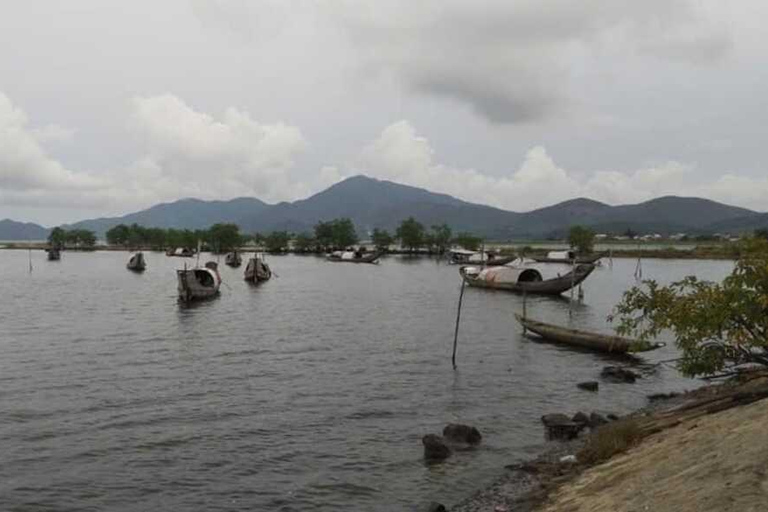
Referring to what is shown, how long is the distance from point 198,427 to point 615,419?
13754 mm

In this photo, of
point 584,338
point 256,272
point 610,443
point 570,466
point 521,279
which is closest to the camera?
point 570,466

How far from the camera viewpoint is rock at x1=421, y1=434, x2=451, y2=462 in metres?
18.0

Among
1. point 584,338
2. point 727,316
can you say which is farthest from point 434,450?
point 584,338

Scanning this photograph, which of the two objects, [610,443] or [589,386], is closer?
[610,443]

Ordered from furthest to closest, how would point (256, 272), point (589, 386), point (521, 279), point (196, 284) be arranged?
1. point (256, 272)
2. point (521, 279)
3. point (196, 284)
4. point (589, 386)

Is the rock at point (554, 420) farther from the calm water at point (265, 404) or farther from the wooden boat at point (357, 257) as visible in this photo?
the wooden boat at point (357, 257)

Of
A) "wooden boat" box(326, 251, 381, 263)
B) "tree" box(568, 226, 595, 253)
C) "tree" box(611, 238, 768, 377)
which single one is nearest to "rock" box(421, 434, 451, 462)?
"tree" box(611, 238, 768, 377)

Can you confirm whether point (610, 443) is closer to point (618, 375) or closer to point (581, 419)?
point (581, 419)

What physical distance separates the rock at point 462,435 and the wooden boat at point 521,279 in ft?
164

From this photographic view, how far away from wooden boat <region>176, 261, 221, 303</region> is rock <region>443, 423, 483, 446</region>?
47.4m

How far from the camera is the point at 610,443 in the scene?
1641 cm

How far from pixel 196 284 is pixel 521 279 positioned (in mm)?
38223

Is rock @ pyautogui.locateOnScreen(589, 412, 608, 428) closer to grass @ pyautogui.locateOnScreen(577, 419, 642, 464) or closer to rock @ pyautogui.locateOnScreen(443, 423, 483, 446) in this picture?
grass @ pyautogui.locateOnScreen(577, 419, 642, 464)

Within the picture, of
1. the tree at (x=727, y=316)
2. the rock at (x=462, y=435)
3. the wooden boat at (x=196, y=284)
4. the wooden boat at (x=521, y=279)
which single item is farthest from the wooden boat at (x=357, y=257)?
the tree at (x=727, y=316)
